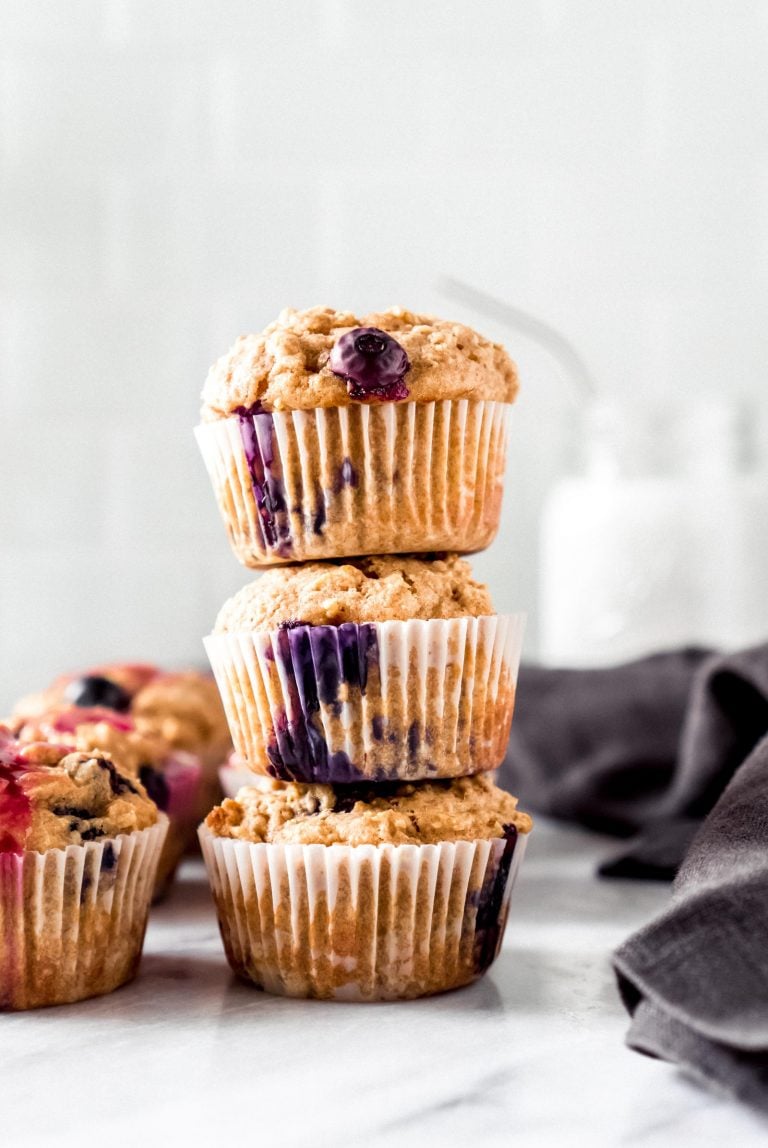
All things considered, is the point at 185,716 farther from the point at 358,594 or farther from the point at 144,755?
the point at 358,594

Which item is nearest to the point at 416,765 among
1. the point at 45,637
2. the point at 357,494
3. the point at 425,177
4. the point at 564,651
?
the point at 357,494

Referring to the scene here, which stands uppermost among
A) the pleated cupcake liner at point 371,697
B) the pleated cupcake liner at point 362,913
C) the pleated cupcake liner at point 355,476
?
the pleated cupcake liner at point 355,476

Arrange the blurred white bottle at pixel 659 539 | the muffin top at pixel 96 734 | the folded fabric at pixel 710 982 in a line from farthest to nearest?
the blurred white bottle at pixel 659 539 → the muffin top at pixel 96 734 → the folded fabric at pixel 710 982

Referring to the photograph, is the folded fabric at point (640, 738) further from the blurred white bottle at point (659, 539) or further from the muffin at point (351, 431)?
the muffin at point (351, 431)

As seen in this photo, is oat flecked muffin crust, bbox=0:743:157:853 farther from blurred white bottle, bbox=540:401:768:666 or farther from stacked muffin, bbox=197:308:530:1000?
blurred white bottle, bbox=540:401:768:666

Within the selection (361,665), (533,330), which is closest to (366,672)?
(361,665)

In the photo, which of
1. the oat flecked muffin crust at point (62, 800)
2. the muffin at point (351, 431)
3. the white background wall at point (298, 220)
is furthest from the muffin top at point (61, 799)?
the white background wall at point (298, 220)

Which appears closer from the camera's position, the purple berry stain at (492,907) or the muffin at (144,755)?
the purple berry stain at (492,907)
